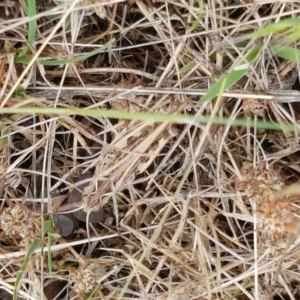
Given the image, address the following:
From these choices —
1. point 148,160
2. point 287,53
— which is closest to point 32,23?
point 148,160

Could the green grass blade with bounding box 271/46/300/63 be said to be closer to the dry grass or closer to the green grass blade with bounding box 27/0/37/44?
the dry grass

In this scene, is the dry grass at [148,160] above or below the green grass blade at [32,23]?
below

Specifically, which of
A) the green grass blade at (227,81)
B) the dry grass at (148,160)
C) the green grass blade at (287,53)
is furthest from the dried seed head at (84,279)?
the green grass blade at (287,53)

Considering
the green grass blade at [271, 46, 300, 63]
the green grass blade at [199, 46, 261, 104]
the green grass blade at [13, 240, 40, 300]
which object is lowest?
the green grass blade at [13, 240, 40, 300]

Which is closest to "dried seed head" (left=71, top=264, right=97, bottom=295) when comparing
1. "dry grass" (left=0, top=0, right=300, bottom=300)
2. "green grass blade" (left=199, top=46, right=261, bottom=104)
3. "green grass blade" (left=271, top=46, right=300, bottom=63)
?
"dry grass" (left=0, top=0, right=300, bottom=300)

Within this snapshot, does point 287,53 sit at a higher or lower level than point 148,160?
higher

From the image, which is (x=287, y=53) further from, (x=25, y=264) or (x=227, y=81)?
(x=25, y=264)

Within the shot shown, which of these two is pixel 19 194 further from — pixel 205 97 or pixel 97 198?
pixel 205 97

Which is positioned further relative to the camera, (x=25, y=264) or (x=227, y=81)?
(x=25, y=264)

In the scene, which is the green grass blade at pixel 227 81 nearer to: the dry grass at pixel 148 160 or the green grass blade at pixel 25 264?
the dry grass at pixel 148 160
